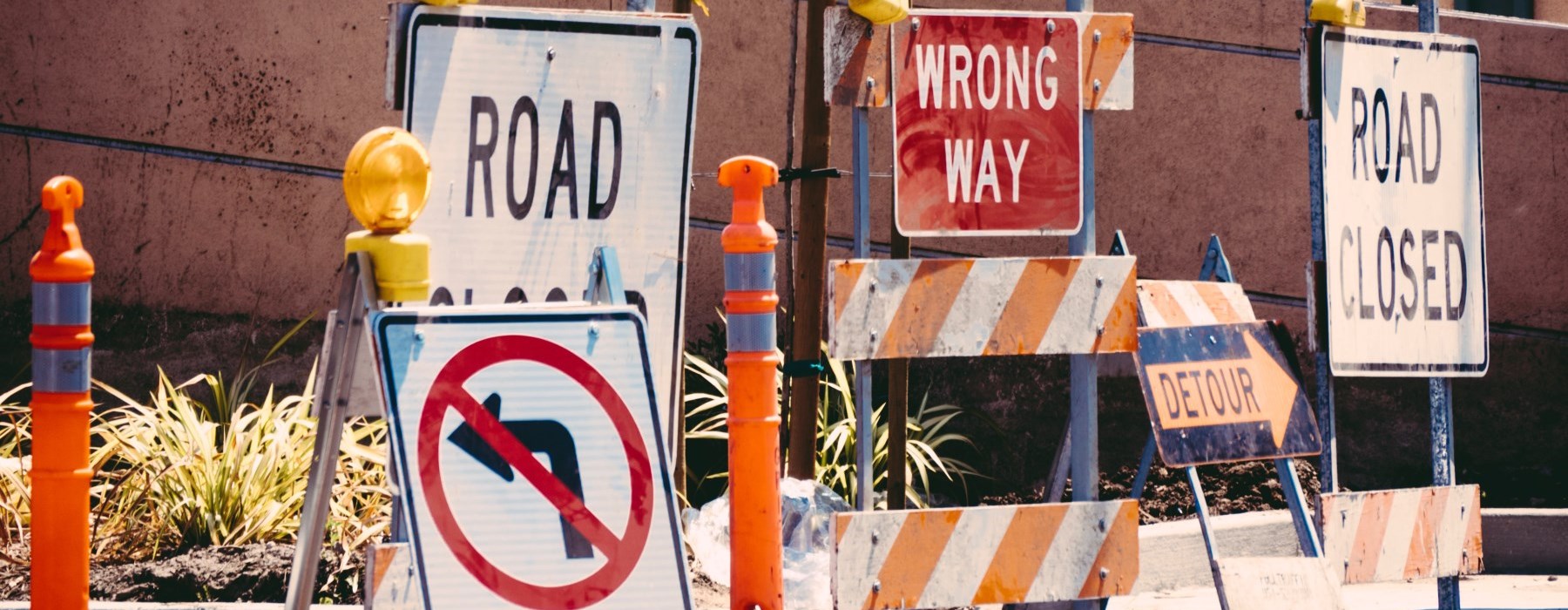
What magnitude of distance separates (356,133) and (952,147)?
4303mm

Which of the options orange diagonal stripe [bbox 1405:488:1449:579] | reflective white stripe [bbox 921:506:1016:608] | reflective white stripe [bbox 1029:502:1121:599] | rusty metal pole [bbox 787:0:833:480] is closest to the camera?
reflective white stripe [bbox 921:506:1016:608]

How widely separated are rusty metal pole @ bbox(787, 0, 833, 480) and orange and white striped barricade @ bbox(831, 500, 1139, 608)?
1307 millimetres

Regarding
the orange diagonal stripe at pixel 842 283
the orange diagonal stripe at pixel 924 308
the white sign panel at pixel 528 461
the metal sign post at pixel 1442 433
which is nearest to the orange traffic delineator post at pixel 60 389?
the white sign panel at pixel 528 461

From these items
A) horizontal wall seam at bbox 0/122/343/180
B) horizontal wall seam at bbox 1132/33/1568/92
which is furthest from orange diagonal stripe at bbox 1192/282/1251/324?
horizontal wall seam at bbox 0/122/343/180

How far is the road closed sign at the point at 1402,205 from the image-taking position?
17.8 feet

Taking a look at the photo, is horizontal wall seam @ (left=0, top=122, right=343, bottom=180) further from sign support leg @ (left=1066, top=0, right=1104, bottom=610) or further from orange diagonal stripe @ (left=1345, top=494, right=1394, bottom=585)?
orange diagonal stripe @ (left=1345, top=494, right=1394, bottom=585)

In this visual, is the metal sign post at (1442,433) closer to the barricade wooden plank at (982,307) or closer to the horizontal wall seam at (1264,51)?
the barricade wooden plank at (982,307)

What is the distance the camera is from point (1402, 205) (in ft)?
18.4

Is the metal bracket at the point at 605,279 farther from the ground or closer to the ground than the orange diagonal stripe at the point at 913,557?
farther from the ground

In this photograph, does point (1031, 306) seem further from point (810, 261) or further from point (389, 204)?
point (389, 204)

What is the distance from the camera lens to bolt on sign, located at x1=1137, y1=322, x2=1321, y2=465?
5090 mm

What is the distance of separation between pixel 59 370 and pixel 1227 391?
3.29 m

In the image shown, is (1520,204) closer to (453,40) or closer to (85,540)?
(453,40)

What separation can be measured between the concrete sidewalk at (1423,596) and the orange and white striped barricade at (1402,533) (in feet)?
1.69
